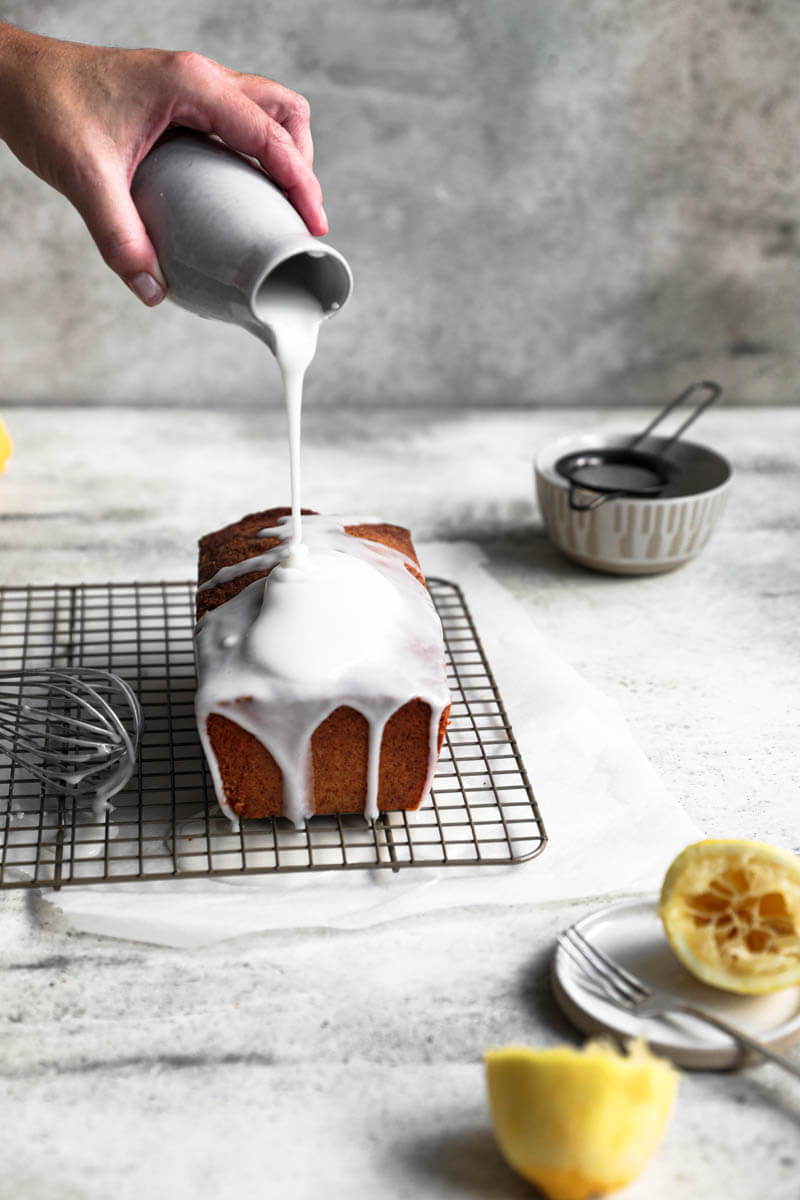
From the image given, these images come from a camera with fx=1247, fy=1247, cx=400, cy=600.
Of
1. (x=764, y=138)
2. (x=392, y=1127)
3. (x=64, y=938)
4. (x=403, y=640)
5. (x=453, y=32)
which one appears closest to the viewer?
(x=392, y=1127)

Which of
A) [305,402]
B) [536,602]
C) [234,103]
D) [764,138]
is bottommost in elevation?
[305,402]

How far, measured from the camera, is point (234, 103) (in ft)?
4.89

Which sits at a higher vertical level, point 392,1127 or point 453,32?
point 453,32

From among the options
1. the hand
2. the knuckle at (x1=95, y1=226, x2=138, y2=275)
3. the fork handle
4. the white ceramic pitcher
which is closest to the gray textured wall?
the hand

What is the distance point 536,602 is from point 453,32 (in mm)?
1224

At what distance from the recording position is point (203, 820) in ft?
4.85

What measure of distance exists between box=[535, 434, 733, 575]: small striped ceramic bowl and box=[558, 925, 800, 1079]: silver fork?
89 centimetres

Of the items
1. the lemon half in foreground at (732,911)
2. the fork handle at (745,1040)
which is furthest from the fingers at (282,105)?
the fork handle at (745,1040)

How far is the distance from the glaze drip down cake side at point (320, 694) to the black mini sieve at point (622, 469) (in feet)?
1.93

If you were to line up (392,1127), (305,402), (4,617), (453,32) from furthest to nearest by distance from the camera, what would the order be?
(305,402) < (453,32) < (4,617) < (392,1127)

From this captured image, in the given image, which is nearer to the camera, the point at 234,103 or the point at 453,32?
the point at 234,103

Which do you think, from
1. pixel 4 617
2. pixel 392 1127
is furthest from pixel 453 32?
pixel 392 1127

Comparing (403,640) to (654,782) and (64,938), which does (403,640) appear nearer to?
(654,782)

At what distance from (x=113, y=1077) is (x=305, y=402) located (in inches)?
75.7
